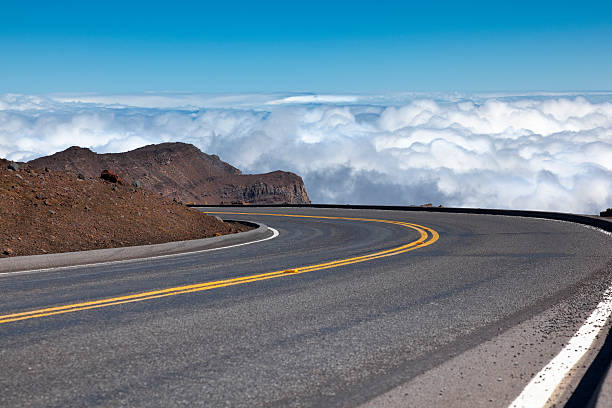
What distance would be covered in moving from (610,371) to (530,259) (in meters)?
7.29

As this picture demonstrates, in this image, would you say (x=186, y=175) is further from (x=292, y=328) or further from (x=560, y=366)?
(x=560, y=366)

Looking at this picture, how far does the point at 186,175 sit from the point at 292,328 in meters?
126

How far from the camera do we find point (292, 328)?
603 cm

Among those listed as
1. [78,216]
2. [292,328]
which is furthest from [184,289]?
[78,216]

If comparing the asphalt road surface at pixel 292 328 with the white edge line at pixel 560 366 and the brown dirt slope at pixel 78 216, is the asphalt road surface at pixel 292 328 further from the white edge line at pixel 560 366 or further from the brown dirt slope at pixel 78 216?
the brown dirt slope at pixel 78 216

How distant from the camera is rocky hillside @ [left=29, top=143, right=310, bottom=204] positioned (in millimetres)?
115750

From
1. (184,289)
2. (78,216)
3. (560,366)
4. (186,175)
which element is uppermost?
(78,216)

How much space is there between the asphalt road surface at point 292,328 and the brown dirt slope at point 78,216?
3.24 m

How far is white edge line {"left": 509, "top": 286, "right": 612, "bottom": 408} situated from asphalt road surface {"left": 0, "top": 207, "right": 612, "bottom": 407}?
9 cm

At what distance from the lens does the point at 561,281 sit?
8867 millimetres

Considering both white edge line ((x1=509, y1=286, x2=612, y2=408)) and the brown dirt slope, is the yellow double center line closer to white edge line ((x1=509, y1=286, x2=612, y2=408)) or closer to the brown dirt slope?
white edge line ((x1=509, y1=286, x2=612, y2=408))

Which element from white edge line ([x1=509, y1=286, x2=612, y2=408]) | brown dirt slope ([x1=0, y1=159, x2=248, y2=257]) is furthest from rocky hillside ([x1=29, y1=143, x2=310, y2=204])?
white edge line ([x1=509, y1=286, x2=612, y2=408])

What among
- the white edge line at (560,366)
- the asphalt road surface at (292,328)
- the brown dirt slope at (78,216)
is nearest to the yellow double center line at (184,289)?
the asphalt road surface at (292,328)

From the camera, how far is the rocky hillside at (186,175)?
116 metres
